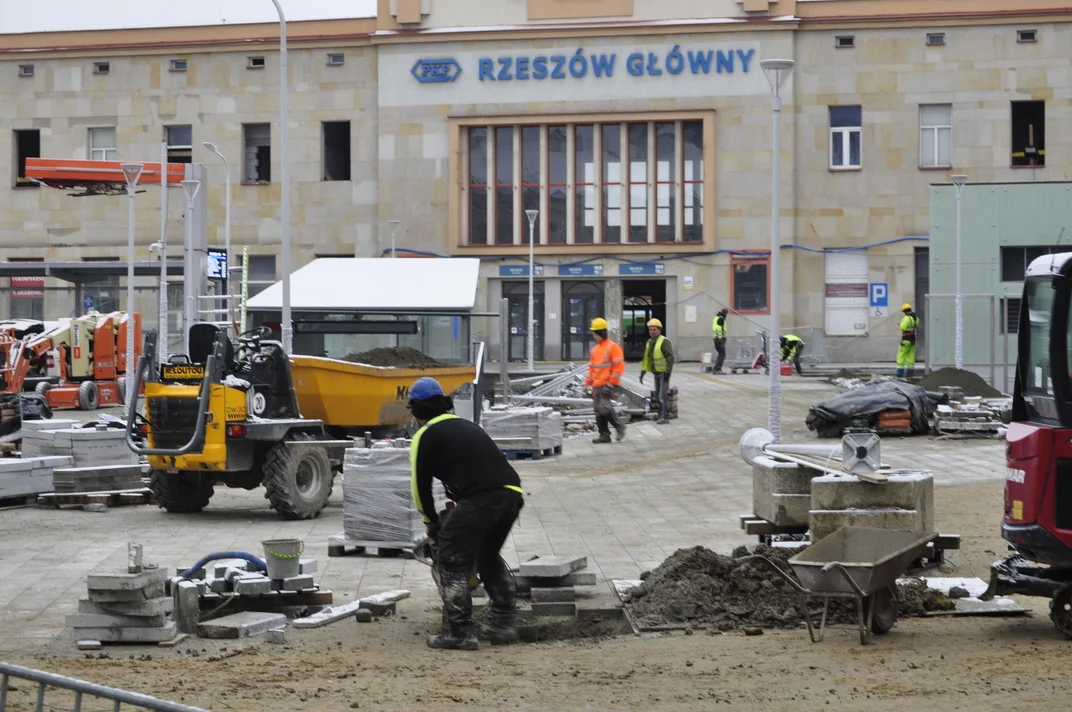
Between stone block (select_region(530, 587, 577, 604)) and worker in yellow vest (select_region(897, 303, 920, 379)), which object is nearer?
stone block (select_region(530, 587, 577, 604))

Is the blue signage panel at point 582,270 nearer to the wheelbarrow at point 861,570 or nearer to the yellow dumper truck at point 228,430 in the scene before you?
the yellow dumper truck at point 228,430

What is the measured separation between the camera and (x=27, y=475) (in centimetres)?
1717

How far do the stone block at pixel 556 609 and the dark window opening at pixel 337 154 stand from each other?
150 ft

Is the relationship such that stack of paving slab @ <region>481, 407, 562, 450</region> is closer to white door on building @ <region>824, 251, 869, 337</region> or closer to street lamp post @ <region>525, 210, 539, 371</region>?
A: street lamp post @ <region>525, 210, 539, 371</region>

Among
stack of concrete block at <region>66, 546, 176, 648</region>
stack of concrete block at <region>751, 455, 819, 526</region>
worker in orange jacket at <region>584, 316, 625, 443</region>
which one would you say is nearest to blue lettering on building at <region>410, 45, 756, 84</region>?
worker in orange jacket at <region>584, 316, 625, 443</region>

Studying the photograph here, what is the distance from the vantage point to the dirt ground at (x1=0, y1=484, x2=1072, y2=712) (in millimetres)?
7539

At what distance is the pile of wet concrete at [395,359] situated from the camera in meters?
22.6

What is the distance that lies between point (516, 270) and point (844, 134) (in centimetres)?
1227

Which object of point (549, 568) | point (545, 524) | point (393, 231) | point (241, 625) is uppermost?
point (393, 231)

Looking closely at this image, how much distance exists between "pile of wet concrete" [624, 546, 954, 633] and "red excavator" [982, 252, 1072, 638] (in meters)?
0.94

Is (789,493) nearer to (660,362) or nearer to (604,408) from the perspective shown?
(604,408)

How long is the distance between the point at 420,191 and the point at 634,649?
44.3m


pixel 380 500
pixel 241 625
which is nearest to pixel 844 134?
pixel 380 500

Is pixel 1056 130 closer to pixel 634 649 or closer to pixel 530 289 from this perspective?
pixel 530 289
